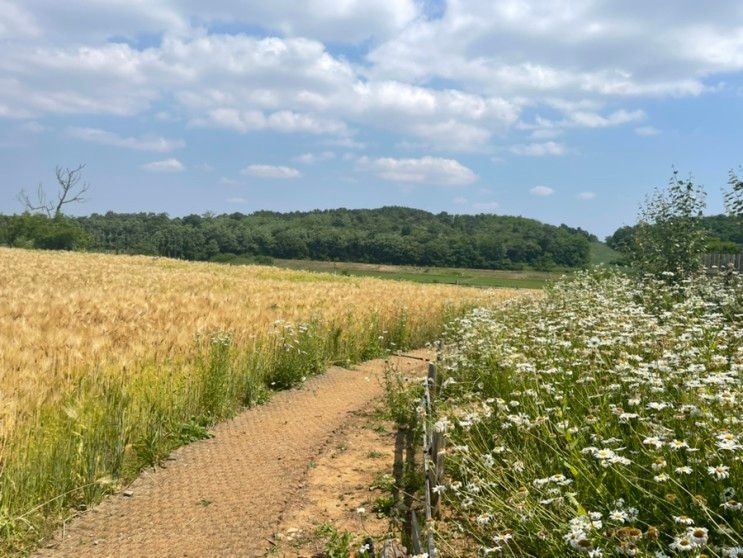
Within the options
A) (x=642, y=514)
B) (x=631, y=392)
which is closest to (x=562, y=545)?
(x=642, y=514)

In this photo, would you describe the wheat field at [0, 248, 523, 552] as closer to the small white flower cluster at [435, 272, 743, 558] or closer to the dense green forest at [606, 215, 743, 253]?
the small white flower cluster at [435, 272, 743, 558]

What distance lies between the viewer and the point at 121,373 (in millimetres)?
6820

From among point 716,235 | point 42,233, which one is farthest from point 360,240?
point 716,235

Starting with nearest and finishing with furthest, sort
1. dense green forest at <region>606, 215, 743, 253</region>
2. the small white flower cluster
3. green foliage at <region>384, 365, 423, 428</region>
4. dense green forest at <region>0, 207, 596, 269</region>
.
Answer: the small white flower cluster, green foliage at <region>384, 365, 423, 428</region>, dense green forest at <region>606, 215, 743, 253</region>, dense green forest at <region>0, 207, 596, 269</region>

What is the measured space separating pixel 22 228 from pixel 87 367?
90048 millimetres

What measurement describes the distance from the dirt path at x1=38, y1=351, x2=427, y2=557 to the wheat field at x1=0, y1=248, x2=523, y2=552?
0.81 feet

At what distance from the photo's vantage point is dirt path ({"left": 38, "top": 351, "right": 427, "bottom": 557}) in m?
4.78

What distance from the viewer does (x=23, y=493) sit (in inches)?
187

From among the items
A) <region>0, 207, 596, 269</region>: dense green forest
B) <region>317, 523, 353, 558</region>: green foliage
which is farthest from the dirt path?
<region>0, 207, 596, 269</region>: dense green forest

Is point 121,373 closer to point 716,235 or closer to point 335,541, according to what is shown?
point 335,541

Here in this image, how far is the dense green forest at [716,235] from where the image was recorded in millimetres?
13758

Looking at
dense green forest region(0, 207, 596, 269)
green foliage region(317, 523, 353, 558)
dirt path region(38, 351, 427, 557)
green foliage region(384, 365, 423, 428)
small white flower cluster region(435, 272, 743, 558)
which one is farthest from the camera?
dense green forest region(0, 207, 596, 269)

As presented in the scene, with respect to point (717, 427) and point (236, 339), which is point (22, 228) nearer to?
point (236, 339)

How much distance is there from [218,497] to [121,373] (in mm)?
2099
